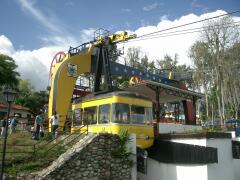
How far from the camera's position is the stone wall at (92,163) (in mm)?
11992

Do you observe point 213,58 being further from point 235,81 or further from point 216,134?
point 216,134

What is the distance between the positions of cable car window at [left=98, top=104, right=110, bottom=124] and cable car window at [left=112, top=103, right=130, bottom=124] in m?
0.42

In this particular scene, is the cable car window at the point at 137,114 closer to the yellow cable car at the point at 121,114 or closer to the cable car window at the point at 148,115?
the yellow cable car at the point at 121,114

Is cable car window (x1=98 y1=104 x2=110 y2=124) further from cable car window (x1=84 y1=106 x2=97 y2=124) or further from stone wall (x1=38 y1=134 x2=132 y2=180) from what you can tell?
stone wall (x1=38 y1=134 x2=132 y2=180)

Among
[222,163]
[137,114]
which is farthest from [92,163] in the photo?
[222,163]

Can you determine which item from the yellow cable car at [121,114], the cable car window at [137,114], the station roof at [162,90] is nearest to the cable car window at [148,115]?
the yellow cable car at [121,114]

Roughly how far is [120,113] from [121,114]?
0.23 feet

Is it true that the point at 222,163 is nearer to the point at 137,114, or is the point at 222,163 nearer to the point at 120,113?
the point at 137,114

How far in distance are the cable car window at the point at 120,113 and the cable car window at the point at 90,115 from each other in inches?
61.9

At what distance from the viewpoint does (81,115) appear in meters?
17.0

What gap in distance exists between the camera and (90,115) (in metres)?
16.2

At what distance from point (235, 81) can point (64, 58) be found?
80.9 feet

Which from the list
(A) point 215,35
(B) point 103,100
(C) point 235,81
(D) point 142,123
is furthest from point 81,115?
(C) point 235,81

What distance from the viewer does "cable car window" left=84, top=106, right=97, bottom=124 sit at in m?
15.8
